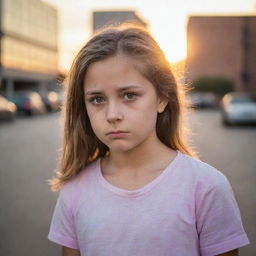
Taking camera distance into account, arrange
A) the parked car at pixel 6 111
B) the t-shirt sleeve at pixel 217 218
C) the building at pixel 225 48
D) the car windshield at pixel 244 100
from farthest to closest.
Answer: the building at pixel 225 48 < the parked car at pixel 6 111 < the car windshield at pixel 244 100 < the t-shirt sleeve at pixel 217 218

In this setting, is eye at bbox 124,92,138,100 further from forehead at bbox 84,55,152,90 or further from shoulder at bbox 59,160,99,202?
shoulder at bbox 59,160,99,202

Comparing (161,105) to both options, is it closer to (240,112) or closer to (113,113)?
(113,113)

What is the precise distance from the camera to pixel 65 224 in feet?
6.05

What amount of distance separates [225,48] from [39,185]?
48334 mm

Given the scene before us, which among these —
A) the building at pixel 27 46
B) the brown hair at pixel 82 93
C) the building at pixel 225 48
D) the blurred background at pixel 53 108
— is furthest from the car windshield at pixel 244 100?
the building at pixel 27 46

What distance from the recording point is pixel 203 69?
53594 millimetres

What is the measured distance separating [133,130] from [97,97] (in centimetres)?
19

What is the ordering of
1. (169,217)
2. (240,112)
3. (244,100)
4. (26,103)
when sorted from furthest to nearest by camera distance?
(26,103) < (244,100) < (240,112) < (169,217)

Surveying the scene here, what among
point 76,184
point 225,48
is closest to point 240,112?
point 76,184

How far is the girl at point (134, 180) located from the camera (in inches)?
65.4

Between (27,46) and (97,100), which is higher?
(27,46)

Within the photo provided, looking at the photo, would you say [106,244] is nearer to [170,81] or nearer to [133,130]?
[133,130]

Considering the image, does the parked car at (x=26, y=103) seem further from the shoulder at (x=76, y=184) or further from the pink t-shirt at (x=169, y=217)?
the pink t-shirt at (x=169, y=217)

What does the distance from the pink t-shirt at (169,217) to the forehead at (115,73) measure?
0.36 meters
